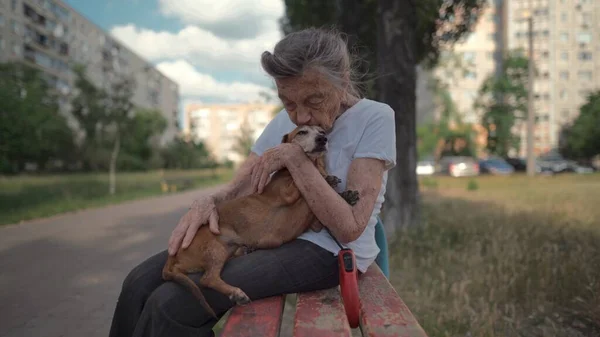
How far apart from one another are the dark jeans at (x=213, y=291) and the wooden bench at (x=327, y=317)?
0.08 metres

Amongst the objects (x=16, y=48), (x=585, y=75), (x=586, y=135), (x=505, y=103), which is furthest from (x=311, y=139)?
(x=585, y=75)

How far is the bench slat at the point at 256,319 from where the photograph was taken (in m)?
1.77

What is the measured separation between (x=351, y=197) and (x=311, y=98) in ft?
1.62

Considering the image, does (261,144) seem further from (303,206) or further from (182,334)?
(182,334)

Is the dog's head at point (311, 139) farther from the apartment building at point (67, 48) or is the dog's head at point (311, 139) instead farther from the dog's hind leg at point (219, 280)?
the apartment building at point (67, 48)

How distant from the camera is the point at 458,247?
5.84 meters

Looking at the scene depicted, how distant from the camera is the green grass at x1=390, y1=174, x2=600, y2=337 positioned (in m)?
3.59

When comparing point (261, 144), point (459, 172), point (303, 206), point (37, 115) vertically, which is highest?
point (37, 115)

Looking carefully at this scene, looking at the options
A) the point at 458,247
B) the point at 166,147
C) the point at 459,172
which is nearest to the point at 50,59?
the point at 166,147

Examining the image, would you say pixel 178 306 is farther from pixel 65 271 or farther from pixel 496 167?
pixel 496 167

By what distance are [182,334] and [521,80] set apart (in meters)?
46.0

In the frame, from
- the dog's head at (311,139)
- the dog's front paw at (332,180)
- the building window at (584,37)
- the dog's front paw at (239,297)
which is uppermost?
the building window at (584,37)

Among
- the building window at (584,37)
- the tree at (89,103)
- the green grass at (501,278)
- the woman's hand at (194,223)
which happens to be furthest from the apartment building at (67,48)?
the building window at (584,37)

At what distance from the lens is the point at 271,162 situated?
2266 millimetres
